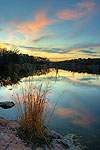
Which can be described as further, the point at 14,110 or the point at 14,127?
the point at 14,110

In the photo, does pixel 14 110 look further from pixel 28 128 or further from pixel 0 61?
pixel 0 61

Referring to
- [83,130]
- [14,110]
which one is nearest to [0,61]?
[14,110]

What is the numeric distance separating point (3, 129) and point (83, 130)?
3.00m

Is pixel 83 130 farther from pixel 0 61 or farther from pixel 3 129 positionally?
pixel 0 61

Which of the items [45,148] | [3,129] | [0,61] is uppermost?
[0,61]

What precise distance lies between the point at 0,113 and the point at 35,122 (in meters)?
3.26

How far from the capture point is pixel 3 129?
383cm

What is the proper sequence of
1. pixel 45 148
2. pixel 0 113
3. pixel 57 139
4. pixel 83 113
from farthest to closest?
pixel 83 113, pixel 0 113, pixel 57 139, pixel 45 148


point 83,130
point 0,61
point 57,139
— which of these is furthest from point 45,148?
point 0,61

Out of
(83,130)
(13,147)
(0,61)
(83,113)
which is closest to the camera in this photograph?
(13,147)

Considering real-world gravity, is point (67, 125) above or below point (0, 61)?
below

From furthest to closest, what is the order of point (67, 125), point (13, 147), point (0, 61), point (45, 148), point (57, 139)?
point (0, 61), point (67, 125), point (57, 139), point (45, 148), point (13, 147)

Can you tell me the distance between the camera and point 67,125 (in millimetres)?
5605

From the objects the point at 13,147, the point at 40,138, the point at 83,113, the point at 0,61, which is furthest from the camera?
the point at 0,61
